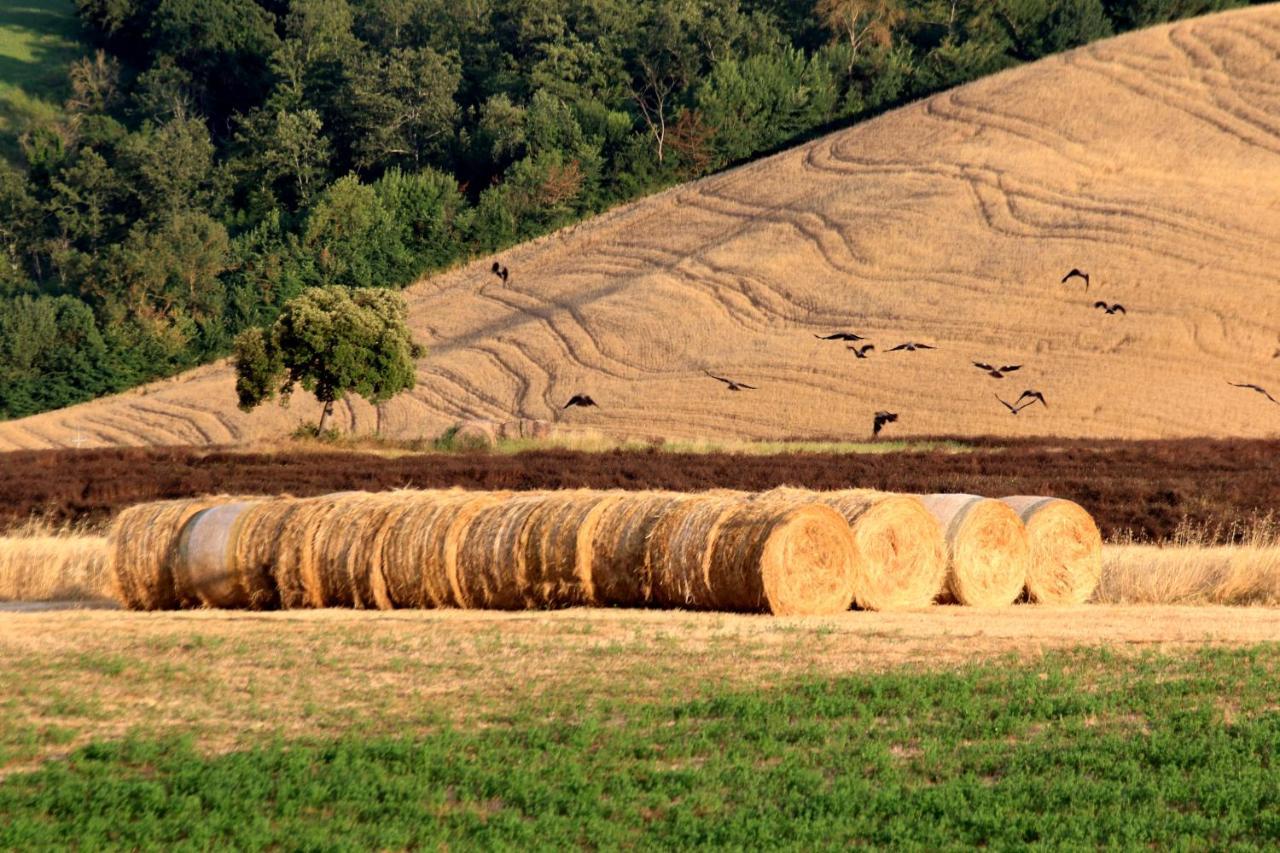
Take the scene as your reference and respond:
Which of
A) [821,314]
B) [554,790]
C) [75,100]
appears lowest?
[554,790]

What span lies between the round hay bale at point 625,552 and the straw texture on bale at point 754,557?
0.11 metres

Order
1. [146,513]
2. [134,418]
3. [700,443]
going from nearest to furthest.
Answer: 1. [146,513]
2. [700,443]
3. [134,418]

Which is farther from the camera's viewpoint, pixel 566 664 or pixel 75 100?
pixel 75 100

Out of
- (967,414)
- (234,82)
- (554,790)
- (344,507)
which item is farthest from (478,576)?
(234,82)

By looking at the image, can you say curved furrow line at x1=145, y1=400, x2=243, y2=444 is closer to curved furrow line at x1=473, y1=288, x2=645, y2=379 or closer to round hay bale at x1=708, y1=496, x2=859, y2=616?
curved furrow line at x1=473, y1=288, x2=645, y2=379

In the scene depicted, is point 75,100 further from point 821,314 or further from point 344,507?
point 344,507

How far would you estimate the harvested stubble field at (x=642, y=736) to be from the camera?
33.1 feet

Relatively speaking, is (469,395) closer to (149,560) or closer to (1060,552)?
(149,560)

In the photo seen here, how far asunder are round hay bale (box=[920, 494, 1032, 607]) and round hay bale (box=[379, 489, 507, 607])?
193 inches

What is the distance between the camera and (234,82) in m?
135

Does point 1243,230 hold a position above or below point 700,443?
above

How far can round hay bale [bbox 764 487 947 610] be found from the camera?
18.1 metres

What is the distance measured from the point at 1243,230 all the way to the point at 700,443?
34.2 meters

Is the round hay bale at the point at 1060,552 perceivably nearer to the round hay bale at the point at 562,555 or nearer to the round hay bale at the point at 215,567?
the round hay bale at the point at 562,555
